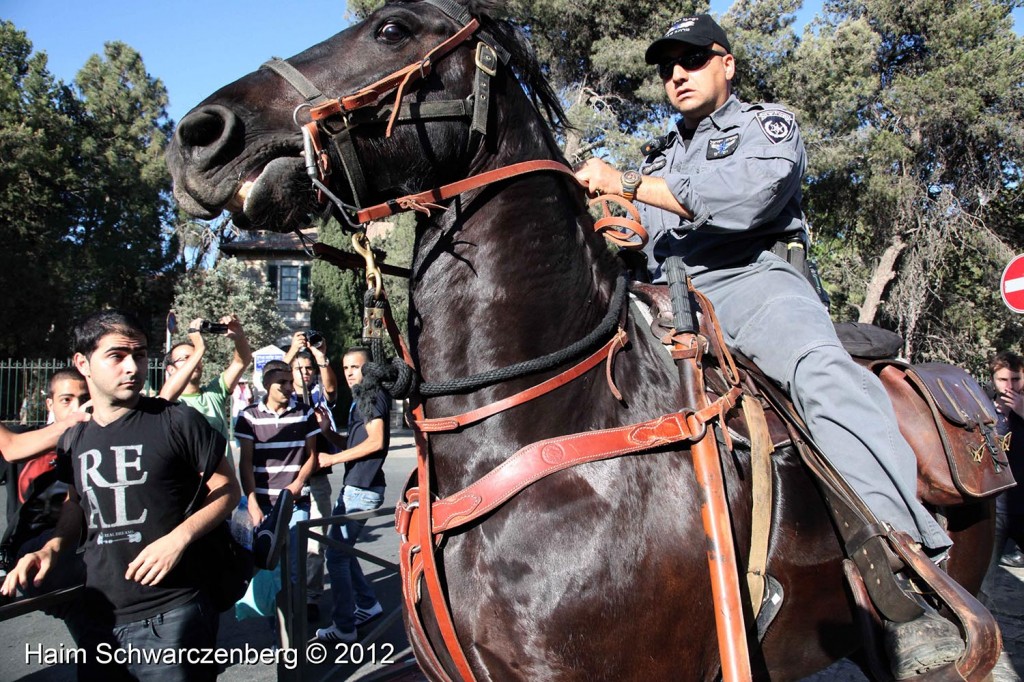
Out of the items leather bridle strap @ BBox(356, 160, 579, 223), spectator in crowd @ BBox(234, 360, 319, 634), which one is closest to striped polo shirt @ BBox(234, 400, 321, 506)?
spectator in crowd @ BBox(234, 360, 319, 634)

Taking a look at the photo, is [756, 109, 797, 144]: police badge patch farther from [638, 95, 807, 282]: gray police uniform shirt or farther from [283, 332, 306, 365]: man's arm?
[283, 332, 306, 365]: man's arm

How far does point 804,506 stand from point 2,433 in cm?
397

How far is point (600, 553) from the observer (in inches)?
71.1

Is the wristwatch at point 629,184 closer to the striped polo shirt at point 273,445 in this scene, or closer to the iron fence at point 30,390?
the striped polo shirt at point 273,445

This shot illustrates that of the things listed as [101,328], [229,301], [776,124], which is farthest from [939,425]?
[229,301]

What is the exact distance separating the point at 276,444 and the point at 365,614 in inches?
64.1

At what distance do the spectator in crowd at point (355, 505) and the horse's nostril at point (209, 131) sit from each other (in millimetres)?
3670

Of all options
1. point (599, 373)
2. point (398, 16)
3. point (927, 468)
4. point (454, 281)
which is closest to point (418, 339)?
point (454, 281)

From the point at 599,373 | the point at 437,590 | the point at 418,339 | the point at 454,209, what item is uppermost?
the point at 454,209

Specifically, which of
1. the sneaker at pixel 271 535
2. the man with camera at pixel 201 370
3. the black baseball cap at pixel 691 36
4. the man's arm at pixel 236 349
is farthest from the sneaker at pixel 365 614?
the black baseball cap at pixel 691 36

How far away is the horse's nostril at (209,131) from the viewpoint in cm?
180

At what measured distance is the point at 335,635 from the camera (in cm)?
545

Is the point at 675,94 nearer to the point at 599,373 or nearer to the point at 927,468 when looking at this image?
the point at 599,373

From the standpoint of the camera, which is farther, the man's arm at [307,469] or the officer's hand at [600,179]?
the man's arm at [307,469]
